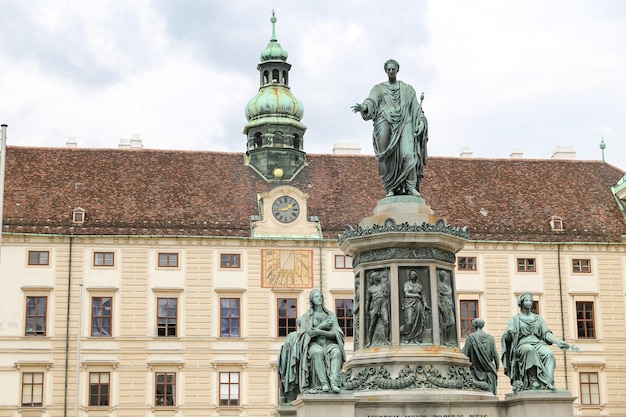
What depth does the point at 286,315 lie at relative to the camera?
54.0 meters

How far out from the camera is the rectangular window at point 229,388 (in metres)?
53.0

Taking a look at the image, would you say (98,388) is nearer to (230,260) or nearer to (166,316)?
(166,316)

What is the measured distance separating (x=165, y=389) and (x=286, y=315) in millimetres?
6432

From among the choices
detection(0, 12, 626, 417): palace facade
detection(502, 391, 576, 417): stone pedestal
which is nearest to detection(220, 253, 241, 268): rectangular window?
detection(0, 12, 626, 417): palace facade

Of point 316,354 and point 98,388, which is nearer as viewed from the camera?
point 316,354

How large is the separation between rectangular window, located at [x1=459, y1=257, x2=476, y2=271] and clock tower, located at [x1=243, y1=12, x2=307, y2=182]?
375 inches

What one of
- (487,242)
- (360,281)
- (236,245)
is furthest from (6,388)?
(360,281)

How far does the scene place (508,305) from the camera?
55.3m

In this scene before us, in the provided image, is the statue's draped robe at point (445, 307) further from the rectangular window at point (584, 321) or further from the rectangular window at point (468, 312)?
the rectangular window at point (584, 321)

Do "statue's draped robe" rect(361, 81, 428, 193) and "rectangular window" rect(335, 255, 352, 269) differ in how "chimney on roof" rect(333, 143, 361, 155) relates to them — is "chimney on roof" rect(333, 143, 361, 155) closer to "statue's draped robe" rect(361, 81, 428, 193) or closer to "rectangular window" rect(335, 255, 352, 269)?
"rectangular window" rect(335, 255, 352, 269)

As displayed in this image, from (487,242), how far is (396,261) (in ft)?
123

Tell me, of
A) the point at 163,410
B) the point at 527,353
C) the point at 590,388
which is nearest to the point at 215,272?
the point at 163,410

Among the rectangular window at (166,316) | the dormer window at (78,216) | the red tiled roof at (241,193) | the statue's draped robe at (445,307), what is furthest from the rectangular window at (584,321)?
the statue's draped robe at (445,307)

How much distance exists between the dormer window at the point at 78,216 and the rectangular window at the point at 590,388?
24.4 meters
